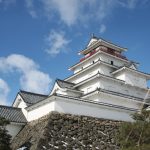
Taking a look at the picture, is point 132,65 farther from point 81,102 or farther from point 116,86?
point 81,102

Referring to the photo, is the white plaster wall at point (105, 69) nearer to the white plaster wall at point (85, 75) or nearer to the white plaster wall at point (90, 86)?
the white plaster wall at point (85, 75)

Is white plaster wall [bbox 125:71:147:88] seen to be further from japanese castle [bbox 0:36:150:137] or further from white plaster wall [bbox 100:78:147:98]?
white plaster wall [bbox 100:78:147:98]

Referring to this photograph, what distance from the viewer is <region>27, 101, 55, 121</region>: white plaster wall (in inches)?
725

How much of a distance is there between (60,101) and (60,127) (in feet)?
6.90

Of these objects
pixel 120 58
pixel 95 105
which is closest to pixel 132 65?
pixel 120 58

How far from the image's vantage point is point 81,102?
63.0 feet

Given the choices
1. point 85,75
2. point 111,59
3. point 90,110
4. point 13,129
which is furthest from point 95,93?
point 13,129

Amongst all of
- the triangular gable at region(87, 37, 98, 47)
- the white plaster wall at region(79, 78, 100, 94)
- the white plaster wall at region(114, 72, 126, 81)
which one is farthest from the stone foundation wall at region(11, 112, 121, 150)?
the triangular gable at region(87, 37, 98, 47)

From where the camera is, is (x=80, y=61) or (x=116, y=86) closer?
(x=116, y=86)

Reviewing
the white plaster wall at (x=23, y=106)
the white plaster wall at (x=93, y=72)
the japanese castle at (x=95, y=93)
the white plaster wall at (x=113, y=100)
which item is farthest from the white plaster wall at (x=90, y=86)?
the white plaster wall at (x=23, y=106)

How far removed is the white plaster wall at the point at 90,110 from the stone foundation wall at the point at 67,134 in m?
0.47

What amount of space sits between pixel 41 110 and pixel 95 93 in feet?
18.8

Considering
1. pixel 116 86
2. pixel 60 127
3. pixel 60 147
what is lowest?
pixel 60 147

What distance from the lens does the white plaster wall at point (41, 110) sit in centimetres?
1841
